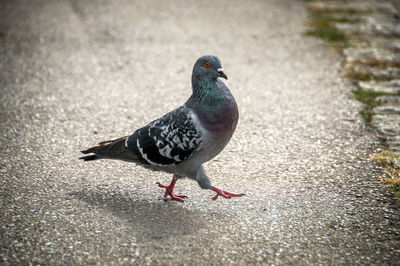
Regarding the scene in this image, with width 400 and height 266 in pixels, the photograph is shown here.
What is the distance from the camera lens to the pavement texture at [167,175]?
3387mm

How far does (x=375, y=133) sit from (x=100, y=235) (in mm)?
3614

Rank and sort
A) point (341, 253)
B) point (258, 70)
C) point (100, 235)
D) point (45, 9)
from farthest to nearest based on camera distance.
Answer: point (45, 9) → point (258, 70) → point (100, 235) → point (341, 253)

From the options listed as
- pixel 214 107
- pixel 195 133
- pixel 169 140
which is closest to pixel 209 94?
pixel 214 107

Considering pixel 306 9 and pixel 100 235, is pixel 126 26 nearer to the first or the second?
pixel 306 9

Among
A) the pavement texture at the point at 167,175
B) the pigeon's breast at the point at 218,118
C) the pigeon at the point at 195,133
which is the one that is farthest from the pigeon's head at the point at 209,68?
the pavement texture at the point at 167,175

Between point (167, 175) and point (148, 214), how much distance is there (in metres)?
0.86

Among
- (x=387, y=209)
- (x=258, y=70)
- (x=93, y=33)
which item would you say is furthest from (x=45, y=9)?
(x=387, y=209)

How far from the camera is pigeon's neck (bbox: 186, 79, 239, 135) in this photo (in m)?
3.65

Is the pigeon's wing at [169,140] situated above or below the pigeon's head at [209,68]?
below

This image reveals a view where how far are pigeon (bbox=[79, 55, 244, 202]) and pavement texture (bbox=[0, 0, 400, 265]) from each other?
40cm

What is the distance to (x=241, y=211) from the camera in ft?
12.7

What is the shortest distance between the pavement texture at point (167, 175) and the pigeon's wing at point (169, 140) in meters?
0.48

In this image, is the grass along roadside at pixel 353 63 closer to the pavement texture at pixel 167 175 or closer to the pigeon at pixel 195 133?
the pavement texture at pixel 167 175

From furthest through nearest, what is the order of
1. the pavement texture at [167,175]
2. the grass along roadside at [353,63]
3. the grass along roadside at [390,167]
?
the grass along roadside at [353,63]
the grass along roadside at [390,167]
the pavement texture at [167,175]
